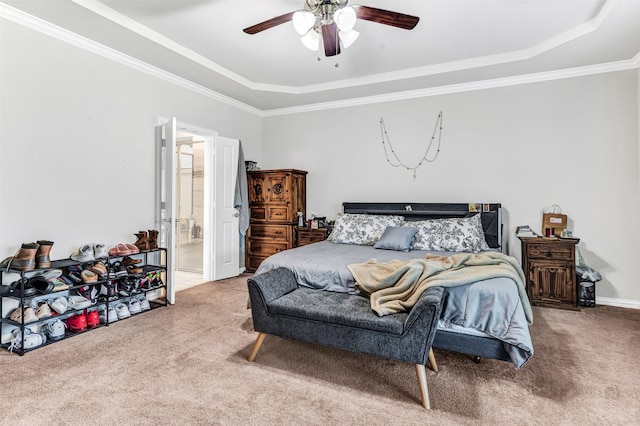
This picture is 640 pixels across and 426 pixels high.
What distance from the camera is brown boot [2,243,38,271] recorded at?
2.62 m

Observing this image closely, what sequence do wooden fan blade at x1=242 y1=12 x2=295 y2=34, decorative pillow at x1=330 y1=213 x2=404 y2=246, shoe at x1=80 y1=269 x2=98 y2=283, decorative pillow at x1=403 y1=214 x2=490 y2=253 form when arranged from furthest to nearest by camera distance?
decorative pillow at x1=330 y1=213 x2=404 y2=246, decorative pillow at x1=403 y1=214 x2=490 y2=253, shoe at x1=80 y1=269 x2=98 y2=283, wooden fan blade at x1=242 y1=12 x2=295 y2=34

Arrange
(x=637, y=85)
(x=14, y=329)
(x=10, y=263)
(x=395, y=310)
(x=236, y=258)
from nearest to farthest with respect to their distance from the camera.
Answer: (x=395, y=310)
(x=10, y=263)
(x=14, y=329)
(x=637, y=85)
(x=236, y=258)

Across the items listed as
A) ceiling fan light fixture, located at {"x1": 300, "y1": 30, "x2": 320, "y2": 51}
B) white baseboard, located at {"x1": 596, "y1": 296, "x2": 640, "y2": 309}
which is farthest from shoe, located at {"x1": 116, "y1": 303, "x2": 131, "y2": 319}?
white baseboard, located at {"x1": 596, "y1": 296, "x2": 640, "y2": 309}

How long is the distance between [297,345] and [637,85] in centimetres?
453

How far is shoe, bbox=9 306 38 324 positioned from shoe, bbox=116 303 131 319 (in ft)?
2.42

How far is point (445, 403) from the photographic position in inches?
78.9

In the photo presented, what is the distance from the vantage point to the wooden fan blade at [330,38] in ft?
8.19

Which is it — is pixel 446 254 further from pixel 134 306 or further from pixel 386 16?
pixel 134 306

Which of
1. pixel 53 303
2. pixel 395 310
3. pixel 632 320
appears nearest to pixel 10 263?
pixel 53 303

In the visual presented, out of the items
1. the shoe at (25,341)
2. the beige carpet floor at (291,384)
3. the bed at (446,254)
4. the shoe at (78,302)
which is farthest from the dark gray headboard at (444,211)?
the shoe at (25,341)

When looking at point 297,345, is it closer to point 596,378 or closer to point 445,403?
point 445,403

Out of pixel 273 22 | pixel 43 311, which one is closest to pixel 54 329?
pixel 43 311

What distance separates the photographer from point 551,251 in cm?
378

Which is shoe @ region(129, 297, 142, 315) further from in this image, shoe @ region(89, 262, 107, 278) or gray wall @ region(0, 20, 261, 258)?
gray wall @ region(0, 20, 261, 258)
